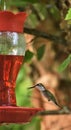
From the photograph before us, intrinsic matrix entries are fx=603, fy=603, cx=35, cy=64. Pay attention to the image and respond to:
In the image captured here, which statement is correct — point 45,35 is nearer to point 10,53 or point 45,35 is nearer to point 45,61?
point 10,53

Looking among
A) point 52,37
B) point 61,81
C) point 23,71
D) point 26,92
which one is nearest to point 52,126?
point 26,92

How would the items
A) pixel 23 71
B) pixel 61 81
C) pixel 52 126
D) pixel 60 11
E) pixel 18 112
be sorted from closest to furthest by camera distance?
1. pixel 18 112
2. pixel 60 11
3. pixel 52 126
4. pixel 23 71
5. pixel 61 81

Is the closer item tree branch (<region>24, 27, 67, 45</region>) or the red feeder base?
the red feeder base

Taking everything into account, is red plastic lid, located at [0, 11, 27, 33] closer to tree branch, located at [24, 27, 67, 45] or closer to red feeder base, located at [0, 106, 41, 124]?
red feeder base, located at [0, 106, 41, 124]

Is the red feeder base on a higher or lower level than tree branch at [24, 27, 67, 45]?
lower

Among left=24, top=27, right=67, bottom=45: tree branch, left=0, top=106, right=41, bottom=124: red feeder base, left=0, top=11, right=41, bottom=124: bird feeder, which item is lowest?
left=0, top=106, right=41, bottom=124: red feeder base

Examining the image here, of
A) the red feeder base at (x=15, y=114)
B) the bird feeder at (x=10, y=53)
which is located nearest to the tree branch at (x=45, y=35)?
the bird feeder at (x=10, y=53)

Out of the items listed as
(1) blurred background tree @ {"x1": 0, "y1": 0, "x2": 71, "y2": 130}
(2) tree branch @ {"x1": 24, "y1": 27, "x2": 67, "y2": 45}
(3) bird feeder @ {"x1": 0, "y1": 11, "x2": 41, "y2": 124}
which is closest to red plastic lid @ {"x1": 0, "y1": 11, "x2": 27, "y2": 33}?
(3) bird feeder @ {"x1": 0, "y1": 11, "x2": 41, "y2": 124}

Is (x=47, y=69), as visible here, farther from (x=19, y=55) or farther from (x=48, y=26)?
(x=19, y=55)
